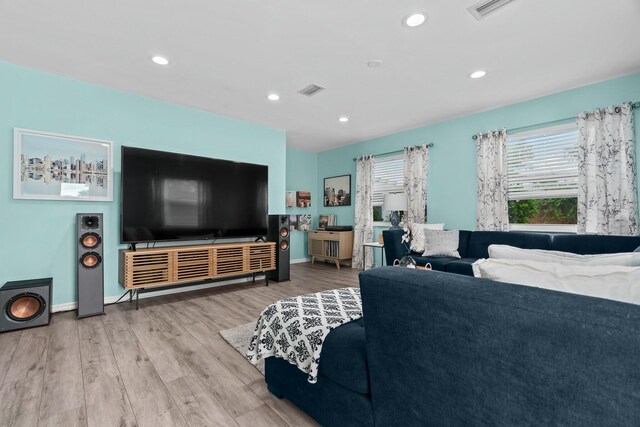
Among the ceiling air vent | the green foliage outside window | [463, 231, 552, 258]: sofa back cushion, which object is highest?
the ceiling air vent

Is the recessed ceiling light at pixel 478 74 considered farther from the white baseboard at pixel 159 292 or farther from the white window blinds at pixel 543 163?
the white baseboard at pixel 159 292

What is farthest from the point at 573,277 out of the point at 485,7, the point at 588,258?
the point at 485,7

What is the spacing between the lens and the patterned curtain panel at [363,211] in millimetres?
5609

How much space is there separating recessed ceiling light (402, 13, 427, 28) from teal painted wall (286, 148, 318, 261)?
171 inches

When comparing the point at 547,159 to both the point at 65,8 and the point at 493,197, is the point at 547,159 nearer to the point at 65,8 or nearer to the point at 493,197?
the point at 493,197

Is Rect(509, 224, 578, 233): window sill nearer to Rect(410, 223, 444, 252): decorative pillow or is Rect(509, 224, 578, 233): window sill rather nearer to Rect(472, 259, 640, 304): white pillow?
Rect(410, 223, 444, 252): decorative pillow

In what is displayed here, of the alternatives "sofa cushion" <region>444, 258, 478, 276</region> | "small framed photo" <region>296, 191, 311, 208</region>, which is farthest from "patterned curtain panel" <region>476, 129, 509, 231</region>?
"small framed photo" <region>296, 191, 311, 208</region>

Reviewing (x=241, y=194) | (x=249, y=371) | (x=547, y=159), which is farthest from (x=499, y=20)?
(x=241, y=194)

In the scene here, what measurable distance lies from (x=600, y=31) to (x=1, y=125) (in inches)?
209

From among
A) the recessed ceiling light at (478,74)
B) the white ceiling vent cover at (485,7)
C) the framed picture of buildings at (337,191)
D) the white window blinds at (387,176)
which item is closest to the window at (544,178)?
the recessed ceiling light at (478,74)

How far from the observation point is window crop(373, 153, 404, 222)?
5355 mm

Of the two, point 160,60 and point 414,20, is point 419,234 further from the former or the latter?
point 160,60

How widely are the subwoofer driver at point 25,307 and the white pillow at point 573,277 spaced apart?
11.6 ft

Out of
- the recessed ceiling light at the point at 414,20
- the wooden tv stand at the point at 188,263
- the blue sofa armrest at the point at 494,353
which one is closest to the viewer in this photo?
the blue sofa armrest at the point at 494,353
